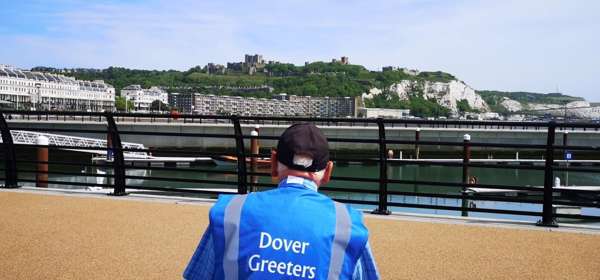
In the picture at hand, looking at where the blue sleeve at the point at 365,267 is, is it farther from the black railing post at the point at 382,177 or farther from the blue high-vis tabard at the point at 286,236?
the black railing post at the point at 382,177

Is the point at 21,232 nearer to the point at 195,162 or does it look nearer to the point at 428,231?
the point at 428,231

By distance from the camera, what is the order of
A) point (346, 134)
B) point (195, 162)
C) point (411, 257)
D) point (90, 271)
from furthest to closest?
point (346, 134) → point (195, 162) → point (411, 257) → point (90, 271)

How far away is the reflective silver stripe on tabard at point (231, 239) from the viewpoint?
1927 mm

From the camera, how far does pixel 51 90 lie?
17825 cm

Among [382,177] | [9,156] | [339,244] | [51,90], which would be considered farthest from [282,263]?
[51,90]

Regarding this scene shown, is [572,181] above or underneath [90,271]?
underneath

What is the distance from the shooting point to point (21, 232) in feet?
18.9

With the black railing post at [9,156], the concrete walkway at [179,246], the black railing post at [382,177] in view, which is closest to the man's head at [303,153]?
the concrete walkway at [179,246]

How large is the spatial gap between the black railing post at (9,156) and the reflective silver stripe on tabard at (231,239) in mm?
7025

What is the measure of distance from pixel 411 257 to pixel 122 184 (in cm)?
447

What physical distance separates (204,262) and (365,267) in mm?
559

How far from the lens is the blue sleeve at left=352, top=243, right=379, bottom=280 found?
1.99 m

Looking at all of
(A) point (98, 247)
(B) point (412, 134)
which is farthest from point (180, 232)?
(B) point (412, 134)

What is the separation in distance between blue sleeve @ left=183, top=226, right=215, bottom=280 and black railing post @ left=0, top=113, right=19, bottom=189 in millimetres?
6873
